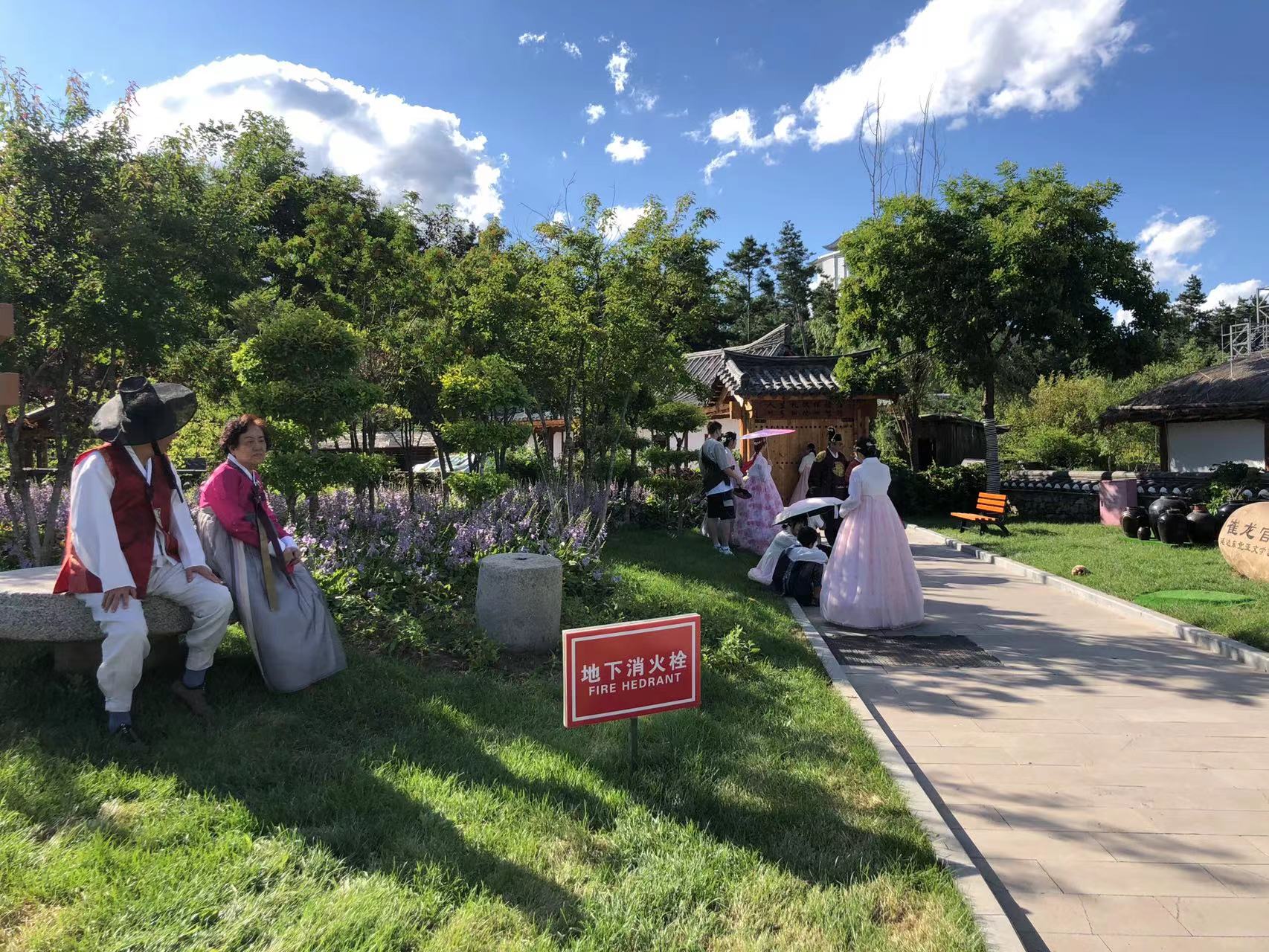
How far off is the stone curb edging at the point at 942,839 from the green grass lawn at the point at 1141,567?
13.5 feet

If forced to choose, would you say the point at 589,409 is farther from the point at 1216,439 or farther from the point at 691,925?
the point at 1216,439

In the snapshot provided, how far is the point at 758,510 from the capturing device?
37.4 feet

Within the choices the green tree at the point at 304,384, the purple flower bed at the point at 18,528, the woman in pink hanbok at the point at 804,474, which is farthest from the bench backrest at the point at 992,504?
the purple flower bed at the point at 18,528

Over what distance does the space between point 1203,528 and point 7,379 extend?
1509 cm

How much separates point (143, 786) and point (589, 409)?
8.32 metres

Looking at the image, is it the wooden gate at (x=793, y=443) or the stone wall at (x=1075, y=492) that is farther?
the wooden gate at (x=793, y=443)

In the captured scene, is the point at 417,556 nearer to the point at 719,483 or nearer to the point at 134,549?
the point at 134,549

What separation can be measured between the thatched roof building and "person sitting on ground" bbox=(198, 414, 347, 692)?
18361 mm

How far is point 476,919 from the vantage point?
8.29 ft

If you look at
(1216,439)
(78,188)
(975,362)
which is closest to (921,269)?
(975,362)

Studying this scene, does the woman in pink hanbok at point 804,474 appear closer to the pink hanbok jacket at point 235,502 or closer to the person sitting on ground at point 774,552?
the person sitting on ground at point 774,552

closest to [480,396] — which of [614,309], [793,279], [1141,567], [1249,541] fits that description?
[614,309]

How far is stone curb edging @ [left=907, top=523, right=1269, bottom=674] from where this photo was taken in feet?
19.8

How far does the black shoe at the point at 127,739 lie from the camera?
354cm
